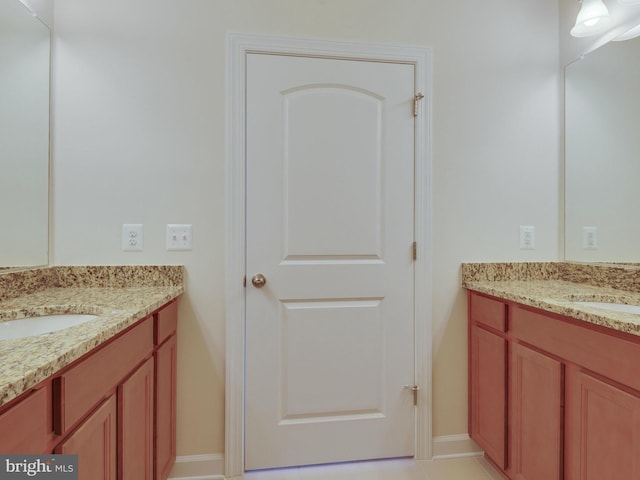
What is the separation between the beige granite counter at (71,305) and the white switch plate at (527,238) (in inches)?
68.7

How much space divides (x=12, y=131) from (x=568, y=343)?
217 centimetres

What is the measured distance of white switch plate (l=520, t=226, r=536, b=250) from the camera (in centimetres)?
192

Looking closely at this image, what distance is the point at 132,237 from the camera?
1.66m

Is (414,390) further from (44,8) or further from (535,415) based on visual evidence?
(44,8)

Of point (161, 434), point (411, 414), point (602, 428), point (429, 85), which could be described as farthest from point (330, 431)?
point (429, 85)

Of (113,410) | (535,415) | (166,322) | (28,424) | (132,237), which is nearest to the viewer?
(28,424)

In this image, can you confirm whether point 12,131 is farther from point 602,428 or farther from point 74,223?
point 602,428

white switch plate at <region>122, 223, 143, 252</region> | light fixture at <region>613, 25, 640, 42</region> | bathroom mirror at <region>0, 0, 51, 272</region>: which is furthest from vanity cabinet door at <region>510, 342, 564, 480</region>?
bathroom mirror at <region>0, 0, 51, 272</region>

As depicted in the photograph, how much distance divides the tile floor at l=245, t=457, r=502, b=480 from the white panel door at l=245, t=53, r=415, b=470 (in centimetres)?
4

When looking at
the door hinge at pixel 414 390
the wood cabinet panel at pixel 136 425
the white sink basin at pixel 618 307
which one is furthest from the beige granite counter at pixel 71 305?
the white sink basin at pixel 618 307

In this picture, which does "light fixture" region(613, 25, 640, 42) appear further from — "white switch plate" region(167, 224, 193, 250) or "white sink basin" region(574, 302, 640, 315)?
"white switch plate" region(167, 224, 193, 250)

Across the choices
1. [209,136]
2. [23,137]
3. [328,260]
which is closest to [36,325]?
[23,137]

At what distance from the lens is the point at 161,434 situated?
1.48 m

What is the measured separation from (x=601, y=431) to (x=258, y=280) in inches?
53.7
